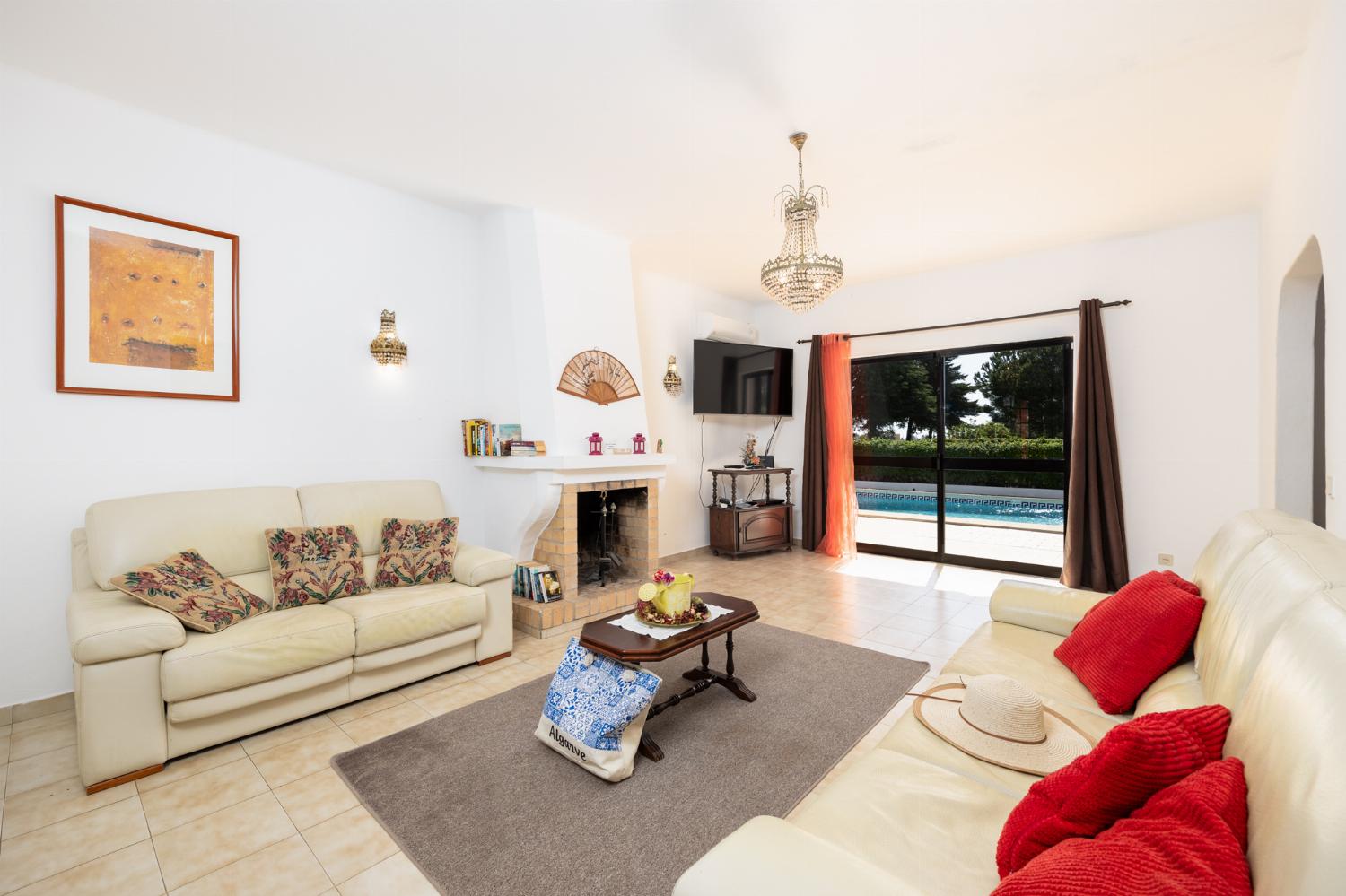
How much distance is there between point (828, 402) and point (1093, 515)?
2.45m

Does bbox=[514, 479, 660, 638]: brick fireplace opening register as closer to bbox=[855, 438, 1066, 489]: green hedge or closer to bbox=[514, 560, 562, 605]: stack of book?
bbox=[514, 560, 562, 605]: stack of book

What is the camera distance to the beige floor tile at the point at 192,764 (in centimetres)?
213

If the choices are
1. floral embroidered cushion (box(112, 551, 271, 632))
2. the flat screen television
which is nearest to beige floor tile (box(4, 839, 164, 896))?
floral embroidered cushion (box(112, 551, 271, 632))

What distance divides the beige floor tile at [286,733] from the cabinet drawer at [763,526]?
3921mm

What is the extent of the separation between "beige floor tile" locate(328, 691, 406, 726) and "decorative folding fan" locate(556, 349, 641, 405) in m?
2.06

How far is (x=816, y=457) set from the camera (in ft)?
20.1

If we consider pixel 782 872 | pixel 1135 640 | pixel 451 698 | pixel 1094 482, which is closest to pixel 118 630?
pixel 451 698

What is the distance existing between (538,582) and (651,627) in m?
1.54

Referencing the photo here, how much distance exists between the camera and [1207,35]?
228 cm

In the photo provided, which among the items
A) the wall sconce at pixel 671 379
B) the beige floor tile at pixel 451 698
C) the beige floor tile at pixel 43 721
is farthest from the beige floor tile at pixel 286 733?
the wall sconce at pixel 671 379

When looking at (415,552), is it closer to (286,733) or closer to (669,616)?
(286,733)

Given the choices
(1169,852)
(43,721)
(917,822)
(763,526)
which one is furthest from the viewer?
(763,526)

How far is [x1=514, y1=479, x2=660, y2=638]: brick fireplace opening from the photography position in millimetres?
3799

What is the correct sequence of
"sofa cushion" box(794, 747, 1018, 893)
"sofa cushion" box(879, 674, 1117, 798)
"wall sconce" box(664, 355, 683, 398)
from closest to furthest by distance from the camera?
"sofa cushion" box(794, 747, 1018, 893) → "sofa cushion" box(879, 674, 1117, 798) → "wall sconce" box(664, 355, 683, 398)
